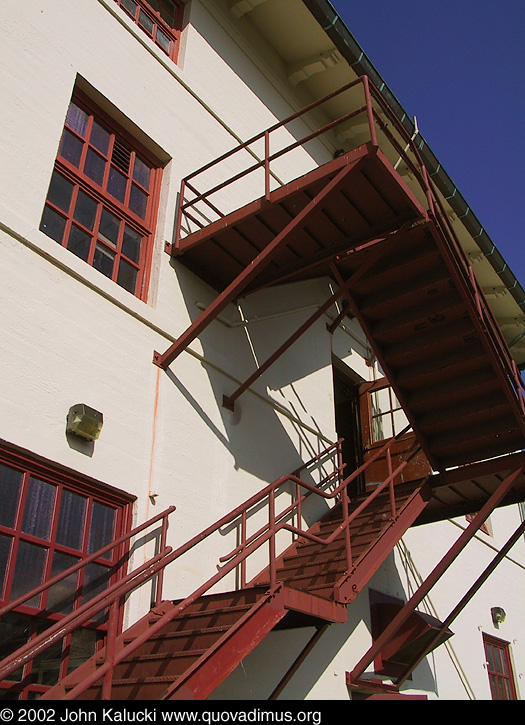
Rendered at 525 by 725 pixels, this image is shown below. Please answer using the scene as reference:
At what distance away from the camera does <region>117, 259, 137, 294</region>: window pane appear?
7.10 m

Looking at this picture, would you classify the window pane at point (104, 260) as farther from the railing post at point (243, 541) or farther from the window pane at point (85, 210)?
the railing post at point (243, 541)

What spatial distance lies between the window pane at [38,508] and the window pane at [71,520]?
11 cm

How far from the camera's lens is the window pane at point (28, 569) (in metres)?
4.94

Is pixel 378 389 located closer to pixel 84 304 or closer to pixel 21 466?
pixel 84 304

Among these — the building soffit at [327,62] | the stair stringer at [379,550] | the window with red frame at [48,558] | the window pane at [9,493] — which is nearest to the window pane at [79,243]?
the window with red frame at [48,558]

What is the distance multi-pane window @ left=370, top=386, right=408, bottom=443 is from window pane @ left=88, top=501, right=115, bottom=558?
5.59 m

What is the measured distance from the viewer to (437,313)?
757 cm

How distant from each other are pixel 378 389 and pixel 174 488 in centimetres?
485

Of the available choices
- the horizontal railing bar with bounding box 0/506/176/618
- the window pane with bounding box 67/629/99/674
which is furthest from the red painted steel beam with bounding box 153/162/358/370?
the window pane with bounding box 67/629/99/674

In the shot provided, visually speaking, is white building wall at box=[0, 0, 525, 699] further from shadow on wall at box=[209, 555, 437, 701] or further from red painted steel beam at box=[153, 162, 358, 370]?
red painted steel beam at box=[153, 162, 358, 370]

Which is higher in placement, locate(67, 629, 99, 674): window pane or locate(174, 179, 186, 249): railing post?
locate(174, 179, 186, 249): railing post

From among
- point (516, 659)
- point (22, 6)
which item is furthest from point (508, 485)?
point (22, 6)

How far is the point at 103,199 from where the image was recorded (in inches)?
285

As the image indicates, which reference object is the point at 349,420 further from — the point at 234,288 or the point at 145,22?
the point at 145,22
